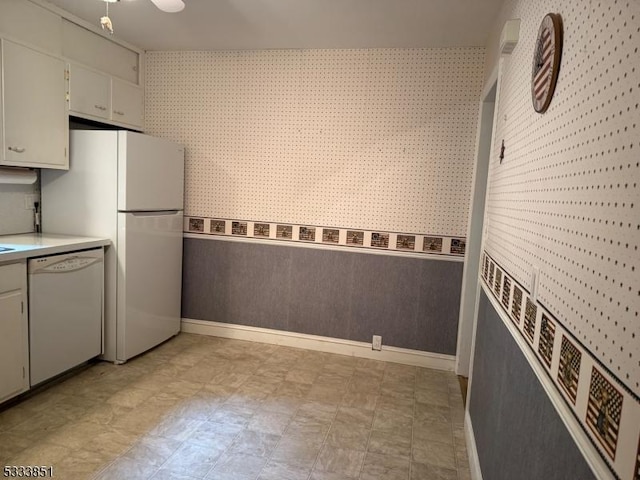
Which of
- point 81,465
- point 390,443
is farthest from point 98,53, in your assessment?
point 390,443

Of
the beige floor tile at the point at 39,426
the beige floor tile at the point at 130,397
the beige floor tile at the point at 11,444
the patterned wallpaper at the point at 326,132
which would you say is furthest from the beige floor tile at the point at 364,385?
the beige floor tile at the point at 11,444

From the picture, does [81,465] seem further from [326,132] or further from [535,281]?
[326,132]

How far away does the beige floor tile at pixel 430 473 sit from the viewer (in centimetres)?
199

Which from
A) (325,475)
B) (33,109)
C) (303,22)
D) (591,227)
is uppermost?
(303,22)

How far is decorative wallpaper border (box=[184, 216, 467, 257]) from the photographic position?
320 cm

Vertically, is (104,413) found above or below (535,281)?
below

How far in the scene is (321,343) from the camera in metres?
3.50

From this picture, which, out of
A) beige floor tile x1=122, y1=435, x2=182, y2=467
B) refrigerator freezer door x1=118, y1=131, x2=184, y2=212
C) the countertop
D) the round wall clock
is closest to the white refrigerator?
refrigerator freezer door x1=118, y1=131, x2=184, y2=212

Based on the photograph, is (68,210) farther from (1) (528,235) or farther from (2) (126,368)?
(1) (528,235)

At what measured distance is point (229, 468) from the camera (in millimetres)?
1981

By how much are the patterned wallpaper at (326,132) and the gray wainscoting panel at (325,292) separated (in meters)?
0.29

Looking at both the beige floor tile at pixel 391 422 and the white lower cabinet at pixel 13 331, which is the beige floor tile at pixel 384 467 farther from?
the white lower cabinet at pixel 13 331

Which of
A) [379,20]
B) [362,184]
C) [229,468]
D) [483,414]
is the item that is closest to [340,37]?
[379,20]

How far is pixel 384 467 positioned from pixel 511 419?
880 millimetres
